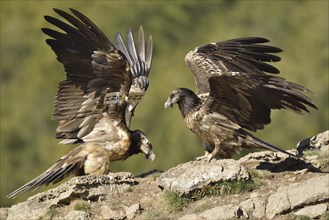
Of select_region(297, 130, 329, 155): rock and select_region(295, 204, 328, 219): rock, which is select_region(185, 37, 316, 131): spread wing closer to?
select_region(297, 130, 329, 155): rock

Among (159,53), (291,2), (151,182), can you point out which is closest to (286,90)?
(151,182)

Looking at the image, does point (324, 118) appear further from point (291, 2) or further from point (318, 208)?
point (318, 208)

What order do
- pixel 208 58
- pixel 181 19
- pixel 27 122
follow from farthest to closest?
1. pixel 181 19
2. pixel 27 122
3. pixel 208 58

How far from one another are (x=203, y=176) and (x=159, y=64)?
146ft

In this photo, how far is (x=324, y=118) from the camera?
5044 cm

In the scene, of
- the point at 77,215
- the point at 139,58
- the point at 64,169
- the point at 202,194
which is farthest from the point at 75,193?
the point at 139,58

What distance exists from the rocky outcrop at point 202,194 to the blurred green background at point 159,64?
2634 cm

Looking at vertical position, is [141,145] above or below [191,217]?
above

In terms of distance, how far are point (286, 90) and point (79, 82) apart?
3.79 meters

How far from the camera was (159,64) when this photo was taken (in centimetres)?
6081

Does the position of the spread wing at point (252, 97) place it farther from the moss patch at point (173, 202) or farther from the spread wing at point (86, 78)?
the moss patch at point (173, 202)

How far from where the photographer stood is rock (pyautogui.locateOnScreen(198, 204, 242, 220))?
50.8ft

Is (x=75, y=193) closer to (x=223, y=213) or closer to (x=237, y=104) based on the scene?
(x=223, y=213)

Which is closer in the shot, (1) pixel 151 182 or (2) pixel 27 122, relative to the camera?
(1) pixel 151 182
